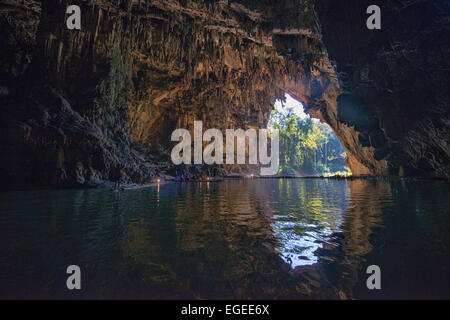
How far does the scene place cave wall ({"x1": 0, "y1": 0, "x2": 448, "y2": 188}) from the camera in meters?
9.41

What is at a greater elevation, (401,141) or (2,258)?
(401,141)

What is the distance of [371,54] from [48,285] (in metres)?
9.63

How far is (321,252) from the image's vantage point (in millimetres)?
2742

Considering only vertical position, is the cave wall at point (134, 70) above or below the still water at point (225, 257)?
above

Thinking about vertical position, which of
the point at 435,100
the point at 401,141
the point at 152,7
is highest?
the point at 152,7

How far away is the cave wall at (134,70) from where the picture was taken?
9.41 m

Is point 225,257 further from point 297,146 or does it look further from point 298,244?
point 297,146

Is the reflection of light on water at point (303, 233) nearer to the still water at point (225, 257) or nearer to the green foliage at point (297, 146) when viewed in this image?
the still water at point (225, 257)

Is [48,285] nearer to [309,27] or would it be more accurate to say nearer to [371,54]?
[371,54]

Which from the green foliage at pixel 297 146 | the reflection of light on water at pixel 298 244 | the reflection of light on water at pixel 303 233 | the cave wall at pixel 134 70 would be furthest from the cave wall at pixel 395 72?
the green foliage at pixel 297 146

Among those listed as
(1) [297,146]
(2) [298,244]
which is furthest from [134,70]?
(1) [297,146]

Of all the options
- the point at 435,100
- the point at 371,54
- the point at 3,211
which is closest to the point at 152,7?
the point at 371,54

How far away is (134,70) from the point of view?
22.4 m

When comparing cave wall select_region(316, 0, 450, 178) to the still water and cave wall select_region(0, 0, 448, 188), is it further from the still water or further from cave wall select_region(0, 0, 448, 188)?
the still water
